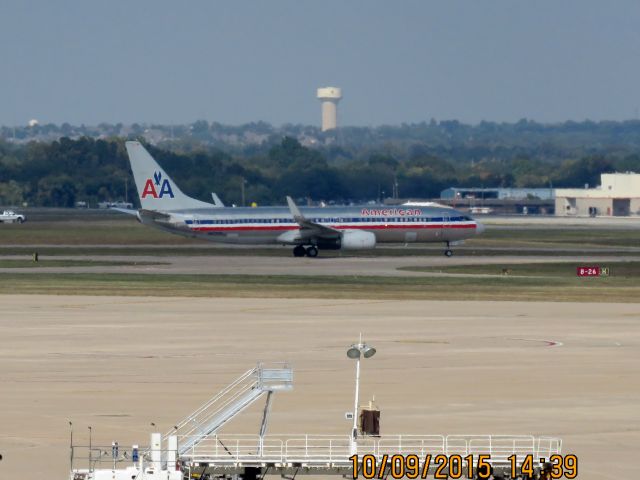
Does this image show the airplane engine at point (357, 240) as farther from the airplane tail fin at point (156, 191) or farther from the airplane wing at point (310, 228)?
the airplane tail fin at point (156, 191)

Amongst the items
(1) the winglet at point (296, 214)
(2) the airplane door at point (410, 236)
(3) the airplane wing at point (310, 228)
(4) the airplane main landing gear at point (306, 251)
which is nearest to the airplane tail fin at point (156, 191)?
(1) the winglet at point (296, 214)

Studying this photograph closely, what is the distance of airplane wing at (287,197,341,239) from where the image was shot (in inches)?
4914

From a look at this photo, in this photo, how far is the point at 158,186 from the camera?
128625 millimetres

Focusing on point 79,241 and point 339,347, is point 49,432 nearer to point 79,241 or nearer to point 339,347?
point 339,347

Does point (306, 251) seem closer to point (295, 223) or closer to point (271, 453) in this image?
point (295, 223)

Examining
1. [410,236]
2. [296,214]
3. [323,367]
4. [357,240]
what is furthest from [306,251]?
[323,367]

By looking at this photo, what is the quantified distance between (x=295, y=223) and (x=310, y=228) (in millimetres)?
1712

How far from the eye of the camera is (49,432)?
4312 centimetres

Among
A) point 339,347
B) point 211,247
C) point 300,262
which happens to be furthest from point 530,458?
point 211,247

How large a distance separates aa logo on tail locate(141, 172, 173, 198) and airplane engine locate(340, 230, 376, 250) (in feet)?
51.2

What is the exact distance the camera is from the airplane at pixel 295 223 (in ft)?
414

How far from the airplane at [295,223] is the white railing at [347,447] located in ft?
274

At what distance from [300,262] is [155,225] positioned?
48.6ft
